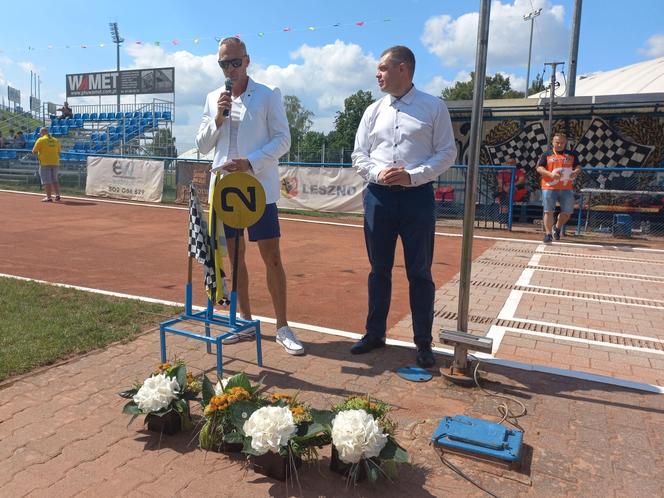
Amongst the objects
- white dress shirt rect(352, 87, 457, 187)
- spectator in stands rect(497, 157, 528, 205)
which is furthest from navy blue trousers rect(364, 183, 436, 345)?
spectator in stands rect(497, 157, 528, 205)

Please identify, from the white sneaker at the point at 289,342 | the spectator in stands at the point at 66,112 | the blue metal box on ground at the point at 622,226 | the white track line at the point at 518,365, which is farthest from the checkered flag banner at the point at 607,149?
the spectator in stands at the point at 66,112

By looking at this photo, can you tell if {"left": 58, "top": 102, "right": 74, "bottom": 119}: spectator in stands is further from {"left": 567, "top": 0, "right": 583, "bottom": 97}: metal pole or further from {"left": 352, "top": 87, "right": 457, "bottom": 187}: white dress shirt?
{"left": 352, "top": 87, "right": 457, "bottom": 187}: white dress shirt

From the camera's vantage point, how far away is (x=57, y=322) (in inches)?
184

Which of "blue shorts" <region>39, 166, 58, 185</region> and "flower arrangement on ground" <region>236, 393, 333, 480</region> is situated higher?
"blue shorts" <region>39, 166, 58, 185</region>

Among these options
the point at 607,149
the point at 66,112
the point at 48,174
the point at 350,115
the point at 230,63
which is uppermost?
the point at 350,115

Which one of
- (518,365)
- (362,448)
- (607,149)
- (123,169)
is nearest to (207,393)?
(362,448)

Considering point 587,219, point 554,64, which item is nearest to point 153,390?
point 587,219

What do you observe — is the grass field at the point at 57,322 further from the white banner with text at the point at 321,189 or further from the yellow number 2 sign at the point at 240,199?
the white banner with text at the point at 321,189

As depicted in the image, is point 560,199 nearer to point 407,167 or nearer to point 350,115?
point 407,167

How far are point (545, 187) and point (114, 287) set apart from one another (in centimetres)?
822

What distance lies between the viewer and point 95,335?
443 cm

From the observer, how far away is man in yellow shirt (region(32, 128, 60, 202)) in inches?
627

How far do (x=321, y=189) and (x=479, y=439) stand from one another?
13.4m

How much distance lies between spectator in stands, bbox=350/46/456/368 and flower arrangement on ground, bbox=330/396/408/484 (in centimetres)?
150
